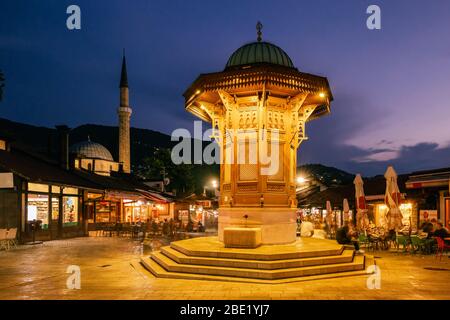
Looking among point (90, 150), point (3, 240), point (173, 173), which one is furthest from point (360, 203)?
point (173, 173)

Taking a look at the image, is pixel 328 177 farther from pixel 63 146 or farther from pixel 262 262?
pixel 262 262

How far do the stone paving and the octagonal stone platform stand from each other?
1.38 ft

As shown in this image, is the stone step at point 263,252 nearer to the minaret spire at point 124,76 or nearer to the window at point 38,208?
the window at point 38,208

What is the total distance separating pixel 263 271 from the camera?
10.1m

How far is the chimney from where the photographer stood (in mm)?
28172

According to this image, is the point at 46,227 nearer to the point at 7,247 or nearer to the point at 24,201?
the point at 24,201

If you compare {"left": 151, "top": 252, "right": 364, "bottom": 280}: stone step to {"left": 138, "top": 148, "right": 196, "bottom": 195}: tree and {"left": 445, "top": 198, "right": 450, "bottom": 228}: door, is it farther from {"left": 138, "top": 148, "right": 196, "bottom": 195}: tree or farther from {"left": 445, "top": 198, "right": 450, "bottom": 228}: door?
{"left": 138, "top": 148, "right": 196, "bottom": 195}: tree

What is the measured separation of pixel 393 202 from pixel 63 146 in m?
21.7

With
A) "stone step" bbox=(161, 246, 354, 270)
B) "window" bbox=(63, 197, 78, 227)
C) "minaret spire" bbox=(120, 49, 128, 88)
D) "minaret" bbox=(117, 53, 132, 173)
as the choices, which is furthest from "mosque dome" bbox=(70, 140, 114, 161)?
"stone step" bbox=(161, 246, 354, 270)

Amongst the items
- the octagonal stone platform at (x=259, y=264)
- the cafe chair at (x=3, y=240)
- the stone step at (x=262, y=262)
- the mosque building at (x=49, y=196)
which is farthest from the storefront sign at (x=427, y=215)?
the cafe chair at (x=3, y=240)

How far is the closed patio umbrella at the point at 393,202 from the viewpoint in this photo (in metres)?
17.3

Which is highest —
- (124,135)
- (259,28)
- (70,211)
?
(124,135)
